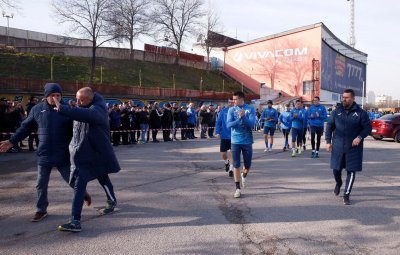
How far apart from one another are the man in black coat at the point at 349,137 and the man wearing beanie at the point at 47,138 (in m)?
4.54

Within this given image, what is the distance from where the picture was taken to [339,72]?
55406mm

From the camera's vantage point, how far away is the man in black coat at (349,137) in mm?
6434

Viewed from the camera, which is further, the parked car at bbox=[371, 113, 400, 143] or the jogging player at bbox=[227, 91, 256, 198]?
the parked car at bbox=[371, 113, 400, 143]

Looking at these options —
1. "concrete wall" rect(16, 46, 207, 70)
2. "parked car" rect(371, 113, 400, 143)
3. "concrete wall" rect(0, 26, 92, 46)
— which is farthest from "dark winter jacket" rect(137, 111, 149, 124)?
"concrete wall" rect(0, 26, 92, 46)

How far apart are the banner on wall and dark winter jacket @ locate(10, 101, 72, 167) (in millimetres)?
45208

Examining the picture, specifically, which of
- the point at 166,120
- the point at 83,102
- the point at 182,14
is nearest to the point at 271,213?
the point at 83,102

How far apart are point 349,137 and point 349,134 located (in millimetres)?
53

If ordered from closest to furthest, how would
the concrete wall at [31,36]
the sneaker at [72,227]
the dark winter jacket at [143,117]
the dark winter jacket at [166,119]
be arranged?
1. the sneaker at [72,227]
2. the dark winter jacket at [143,117]
3. the dark winter jacket at [166,119]
4. the concrete wall at [31,36]

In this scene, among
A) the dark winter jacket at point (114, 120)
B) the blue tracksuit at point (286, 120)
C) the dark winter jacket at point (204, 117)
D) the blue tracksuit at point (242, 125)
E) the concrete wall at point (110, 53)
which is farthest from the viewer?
the concrete wall at point (110, 53)

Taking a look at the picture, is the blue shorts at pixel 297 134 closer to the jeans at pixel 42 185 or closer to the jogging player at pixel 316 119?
the jogging player at pixel 316 119

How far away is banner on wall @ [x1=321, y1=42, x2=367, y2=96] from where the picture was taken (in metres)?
48.2

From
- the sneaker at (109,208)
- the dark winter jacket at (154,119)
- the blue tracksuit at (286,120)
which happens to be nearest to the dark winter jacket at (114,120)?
the dark winter jacket at (154,119)

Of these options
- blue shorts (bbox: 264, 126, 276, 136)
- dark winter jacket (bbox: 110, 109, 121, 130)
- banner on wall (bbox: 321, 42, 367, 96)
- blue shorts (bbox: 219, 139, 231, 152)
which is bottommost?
blue shorts (bbox: 219, 139, 231, 152)

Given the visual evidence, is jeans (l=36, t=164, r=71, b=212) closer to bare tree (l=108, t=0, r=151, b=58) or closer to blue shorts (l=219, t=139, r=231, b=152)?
blue shorts (l=219, t=139, r=231, b=152)
